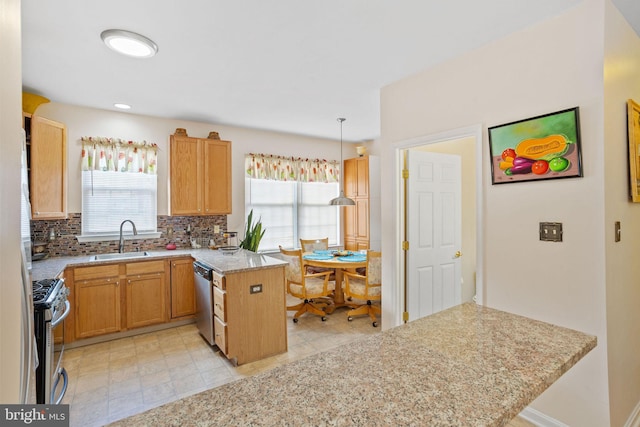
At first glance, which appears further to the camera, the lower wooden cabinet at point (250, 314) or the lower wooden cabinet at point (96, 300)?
the lower wooden cabinet at point (96, 300)

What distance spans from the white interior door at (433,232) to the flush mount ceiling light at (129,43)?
226 centimetres

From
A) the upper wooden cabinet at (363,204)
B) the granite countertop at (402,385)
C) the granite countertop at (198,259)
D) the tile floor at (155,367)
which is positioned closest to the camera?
the granite countertop at (402,385)

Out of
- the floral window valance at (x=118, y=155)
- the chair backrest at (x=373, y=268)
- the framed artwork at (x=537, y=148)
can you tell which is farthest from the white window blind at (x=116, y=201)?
the framed artwork at (x=537, y=148)

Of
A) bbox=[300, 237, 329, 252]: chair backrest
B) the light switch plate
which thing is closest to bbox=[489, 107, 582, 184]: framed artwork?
the light switch plate

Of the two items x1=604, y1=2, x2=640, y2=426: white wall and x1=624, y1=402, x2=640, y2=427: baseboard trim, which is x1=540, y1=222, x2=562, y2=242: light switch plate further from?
x1=624, y1=402, x2=640, y2=427: baseboard trim

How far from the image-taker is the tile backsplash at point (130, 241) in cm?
333

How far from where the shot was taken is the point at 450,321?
4.32 ft

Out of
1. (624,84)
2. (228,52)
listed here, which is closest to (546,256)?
(624,84)

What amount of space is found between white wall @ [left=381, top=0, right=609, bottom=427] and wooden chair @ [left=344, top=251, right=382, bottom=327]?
56.8 inches

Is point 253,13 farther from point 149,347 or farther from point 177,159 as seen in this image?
point 149,347

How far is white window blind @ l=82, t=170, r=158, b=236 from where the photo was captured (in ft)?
11.7

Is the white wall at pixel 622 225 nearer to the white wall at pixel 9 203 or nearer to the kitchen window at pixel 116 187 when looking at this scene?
the white wall at pixel 9 203

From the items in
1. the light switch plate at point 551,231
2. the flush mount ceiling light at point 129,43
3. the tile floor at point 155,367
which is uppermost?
the flush mount ceiling light at point 129,43

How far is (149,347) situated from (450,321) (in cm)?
301
